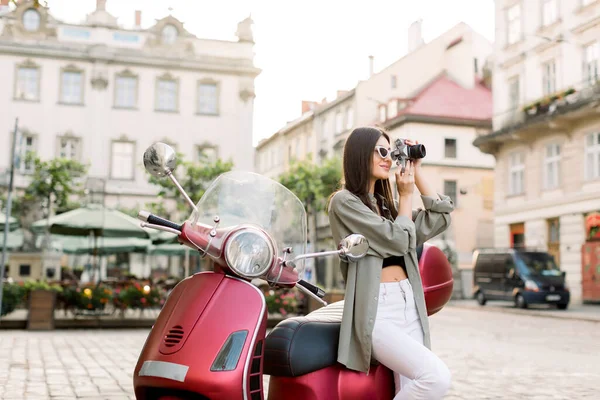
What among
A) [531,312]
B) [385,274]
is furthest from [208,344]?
[531,312]

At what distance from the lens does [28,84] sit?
38.8 meters

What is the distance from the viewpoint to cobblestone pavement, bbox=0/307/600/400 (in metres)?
6.63

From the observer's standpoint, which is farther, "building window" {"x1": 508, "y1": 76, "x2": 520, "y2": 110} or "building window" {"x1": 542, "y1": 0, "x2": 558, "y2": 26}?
"building window" {"x1": 508, "y1": 76, "x2": 520, "y2": 110}

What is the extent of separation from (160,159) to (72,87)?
38.2 meters

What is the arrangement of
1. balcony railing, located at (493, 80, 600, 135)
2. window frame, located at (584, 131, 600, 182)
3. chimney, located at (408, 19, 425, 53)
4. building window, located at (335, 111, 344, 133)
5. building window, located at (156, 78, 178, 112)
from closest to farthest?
balcony railing, located at (493, 80, 600, 135), window frame, located at (584, 131, 600, 182), building window, located at (156, 78, 178, 112), building window, located at (335, 111, 344, 133), chimney, located at (408, 19, 425, 53)

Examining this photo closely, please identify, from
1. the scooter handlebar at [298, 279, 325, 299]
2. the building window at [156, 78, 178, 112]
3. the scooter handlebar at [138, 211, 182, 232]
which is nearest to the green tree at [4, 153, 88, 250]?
the building window at [156, 78, 178, 112]

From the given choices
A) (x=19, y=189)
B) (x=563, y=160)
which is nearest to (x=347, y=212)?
(x=563, y=160)

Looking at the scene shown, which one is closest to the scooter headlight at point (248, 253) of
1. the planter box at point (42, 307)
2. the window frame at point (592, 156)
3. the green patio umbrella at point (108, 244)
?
the planter box at point (42, 307)

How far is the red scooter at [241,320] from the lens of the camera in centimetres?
284

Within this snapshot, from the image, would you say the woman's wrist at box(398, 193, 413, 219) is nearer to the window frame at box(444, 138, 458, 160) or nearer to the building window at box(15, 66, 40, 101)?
the building window at box(15, 66, 40, 101)

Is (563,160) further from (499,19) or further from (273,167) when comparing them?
(273,167)

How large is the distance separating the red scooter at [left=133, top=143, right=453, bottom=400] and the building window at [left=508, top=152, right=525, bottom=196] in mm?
28527

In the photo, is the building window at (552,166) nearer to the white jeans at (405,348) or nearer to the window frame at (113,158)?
the window frame at (113,158)

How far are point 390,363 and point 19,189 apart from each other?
3655 centimetres
